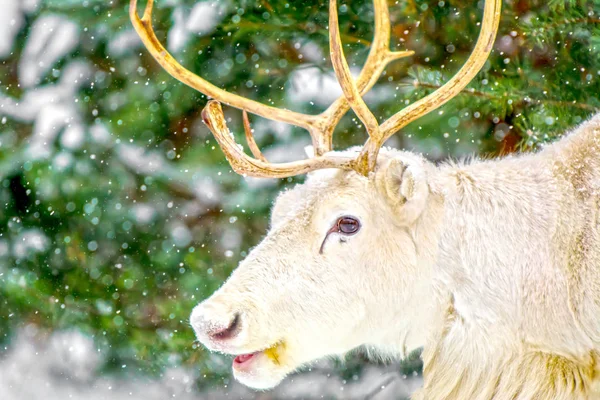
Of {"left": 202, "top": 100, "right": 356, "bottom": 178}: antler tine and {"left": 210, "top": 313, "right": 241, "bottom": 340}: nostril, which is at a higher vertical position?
{"left": 202, "top": 100, "right": 356, "bottom": 178}: antler tine

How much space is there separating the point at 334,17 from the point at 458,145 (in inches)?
97.1

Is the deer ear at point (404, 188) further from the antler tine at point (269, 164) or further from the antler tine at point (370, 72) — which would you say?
the antler tine at point (370, 72)

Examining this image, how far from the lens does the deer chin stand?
280 cm

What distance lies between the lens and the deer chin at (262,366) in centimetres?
280

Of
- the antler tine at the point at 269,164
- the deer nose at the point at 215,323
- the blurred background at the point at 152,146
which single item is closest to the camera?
the deer nose at the point at 215,323

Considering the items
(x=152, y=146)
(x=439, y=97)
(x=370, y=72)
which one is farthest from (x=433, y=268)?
(x=152, y=146)

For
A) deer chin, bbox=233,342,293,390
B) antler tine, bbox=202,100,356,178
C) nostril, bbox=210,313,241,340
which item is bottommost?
deer chin, bbox=233,342,293,390

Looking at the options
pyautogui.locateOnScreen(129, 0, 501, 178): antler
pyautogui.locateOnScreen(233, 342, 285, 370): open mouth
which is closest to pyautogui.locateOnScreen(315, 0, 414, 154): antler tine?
pyautogui.locateOnScreen(129, 0, 501, 178): antler

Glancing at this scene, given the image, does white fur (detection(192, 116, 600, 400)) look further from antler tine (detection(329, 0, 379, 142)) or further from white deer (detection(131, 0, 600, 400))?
antler tine (detection(329, 0, 379, 142))

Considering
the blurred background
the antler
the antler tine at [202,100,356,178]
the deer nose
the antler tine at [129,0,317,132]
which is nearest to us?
the deer nose

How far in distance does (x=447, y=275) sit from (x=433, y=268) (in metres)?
0.05

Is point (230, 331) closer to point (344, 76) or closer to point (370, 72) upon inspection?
point (344, 76)

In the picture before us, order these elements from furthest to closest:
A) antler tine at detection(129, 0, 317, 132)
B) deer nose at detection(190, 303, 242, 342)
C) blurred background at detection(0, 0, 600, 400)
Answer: blurred background at detection(0, 0, 600, 400) < antler tine at detection(129, 0, 317, 132) < deer nose at detection(190, 303, 242, 342)

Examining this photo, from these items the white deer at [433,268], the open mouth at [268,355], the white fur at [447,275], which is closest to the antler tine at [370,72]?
the white deer at [433,268]
